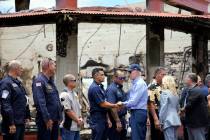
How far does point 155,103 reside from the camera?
10797mm

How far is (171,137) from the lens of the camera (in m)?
10.6

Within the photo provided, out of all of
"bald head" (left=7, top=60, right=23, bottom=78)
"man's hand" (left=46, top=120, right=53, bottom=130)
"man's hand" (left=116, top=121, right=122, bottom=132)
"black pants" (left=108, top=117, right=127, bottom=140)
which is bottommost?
"black pants" (left=108, top=117, right=127, bottom=140)

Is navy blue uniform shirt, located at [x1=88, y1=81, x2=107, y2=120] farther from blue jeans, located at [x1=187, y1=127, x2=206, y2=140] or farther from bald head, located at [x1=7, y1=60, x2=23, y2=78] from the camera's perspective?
blue jeans, located at [x1=187, y1=127, x2=206, y2=140]

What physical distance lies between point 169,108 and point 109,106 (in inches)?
48.1

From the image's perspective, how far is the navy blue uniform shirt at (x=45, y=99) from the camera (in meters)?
9.26

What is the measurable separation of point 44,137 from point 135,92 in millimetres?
2068

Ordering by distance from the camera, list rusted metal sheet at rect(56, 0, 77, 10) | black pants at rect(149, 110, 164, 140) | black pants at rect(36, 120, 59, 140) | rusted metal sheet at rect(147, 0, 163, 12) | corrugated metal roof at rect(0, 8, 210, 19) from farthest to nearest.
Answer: rusted metal sheet at rect(147, 0, 163, 12) → rusted metal sheet at rect(56, 0, 77, 10) → corrugated metal roof at rect(0, 8, 210, 19) → black pants at rect(149, 110, 164, 140) → black pants at rect(36, 120, 59, 140)

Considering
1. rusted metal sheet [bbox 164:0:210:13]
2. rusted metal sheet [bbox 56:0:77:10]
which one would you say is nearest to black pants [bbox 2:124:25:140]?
rusted metal sheet [bbox 56:0:77:10]

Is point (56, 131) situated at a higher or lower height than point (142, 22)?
lower

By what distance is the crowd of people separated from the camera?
9.35 meters

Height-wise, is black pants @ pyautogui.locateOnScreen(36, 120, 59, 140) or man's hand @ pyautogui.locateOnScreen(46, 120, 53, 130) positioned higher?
man's hand @ pyautogui.locateOnScreen(46, 120, 53, 130)

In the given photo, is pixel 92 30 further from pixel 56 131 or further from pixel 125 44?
pixel 56 131

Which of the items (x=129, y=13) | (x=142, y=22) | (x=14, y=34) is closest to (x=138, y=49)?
(x=14, y=34)

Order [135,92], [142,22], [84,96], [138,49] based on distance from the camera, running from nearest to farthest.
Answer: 1. [135,92]
2. [142,22]
3. [84,96]
4. [138,49]
